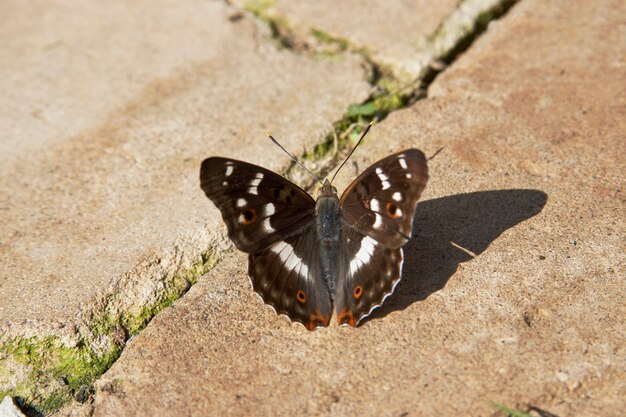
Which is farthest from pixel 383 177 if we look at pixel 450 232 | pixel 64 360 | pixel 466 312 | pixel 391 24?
pixel 391 24

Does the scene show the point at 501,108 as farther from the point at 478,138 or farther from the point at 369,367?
the point at 369,367

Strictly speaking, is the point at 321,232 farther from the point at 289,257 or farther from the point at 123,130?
the point at 123,130

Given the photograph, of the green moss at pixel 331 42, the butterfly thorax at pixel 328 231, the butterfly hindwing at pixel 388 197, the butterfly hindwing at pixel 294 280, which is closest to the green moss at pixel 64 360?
the butterfly hindwing at pixel 294 280

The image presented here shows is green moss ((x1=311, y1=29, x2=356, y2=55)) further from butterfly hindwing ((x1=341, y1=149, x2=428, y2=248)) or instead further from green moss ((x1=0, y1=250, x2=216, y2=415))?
green moss ((x1=0, y1=250, x2=216, y2=415))

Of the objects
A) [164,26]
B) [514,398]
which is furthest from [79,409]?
[164,26]

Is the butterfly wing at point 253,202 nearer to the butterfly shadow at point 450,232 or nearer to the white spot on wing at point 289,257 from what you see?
the white spot on wing at point 289,257
